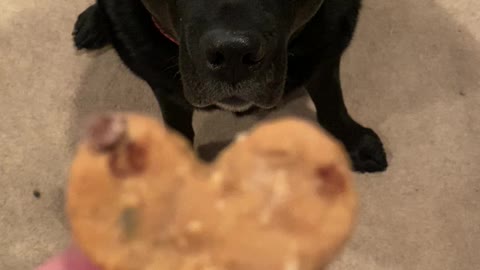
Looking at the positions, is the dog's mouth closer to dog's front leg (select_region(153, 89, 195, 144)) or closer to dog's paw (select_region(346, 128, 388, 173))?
dog's front leg (select_region(153, 89, 195, 144))

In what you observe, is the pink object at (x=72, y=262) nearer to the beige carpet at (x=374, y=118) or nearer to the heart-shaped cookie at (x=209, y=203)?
the heart-shaped cookie at (x=209, y=203)

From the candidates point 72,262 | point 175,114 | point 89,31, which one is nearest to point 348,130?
point 175,114

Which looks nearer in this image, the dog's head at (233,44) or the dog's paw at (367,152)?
the dog's head at (233,44)

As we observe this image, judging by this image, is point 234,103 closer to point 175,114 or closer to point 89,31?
point 175,114

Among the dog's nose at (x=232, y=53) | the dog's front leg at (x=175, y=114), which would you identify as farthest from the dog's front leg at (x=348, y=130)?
the dog's nose at (x=232, y=53)

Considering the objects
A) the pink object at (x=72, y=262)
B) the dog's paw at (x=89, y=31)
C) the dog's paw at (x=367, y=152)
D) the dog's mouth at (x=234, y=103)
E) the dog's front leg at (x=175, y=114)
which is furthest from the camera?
the dog's paw at (x=89, y=31)

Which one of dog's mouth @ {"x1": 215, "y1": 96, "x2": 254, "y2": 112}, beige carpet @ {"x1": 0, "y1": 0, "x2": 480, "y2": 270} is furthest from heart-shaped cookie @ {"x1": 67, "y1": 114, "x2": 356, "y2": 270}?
beige carpet @ {"x1": 0, "y1": 0, "x2": 480, "y2": 270}
